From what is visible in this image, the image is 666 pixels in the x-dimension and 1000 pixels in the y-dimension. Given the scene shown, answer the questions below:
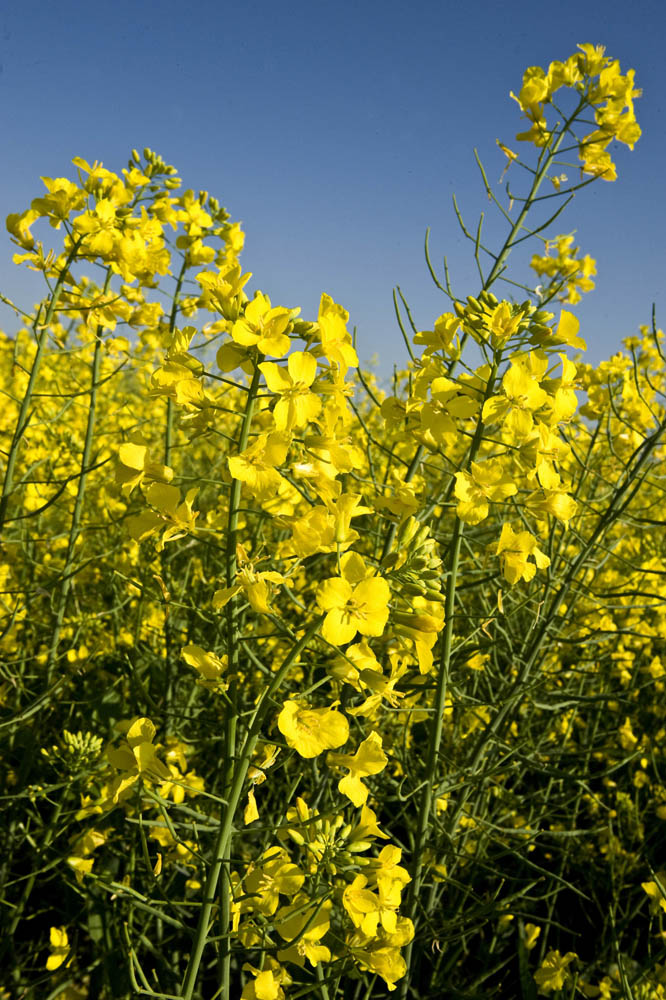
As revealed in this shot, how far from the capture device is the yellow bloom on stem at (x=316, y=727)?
105 centimetres

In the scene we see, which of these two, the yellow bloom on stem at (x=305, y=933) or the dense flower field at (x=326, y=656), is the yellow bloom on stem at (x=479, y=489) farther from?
the yellow bloom on stem at (x=305, y=933)

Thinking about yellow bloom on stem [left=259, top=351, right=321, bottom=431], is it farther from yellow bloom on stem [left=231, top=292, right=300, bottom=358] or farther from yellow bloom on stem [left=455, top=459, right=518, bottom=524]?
yellow bloom on stem [left=455, top=459, right=518, bottom=524]

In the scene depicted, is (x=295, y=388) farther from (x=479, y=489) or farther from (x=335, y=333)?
(x=479, y=489)

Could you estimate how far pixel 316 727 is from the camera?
1.07 metres

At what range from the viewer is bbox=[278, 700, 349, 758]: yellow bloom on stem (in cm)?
105

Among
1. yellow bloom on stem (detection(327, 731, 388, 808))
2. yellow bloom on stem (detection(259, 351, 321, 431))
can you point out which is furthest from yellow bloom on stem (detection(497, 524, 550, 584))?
yellow bloom on stem (detection(259, 351, 321, 431))

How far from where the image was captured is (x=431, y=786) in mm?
1709

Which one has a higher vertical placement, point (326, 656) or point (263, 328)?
point (263, 328)

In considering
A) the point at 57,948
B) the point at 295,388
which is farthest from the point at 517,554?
the point at 57,948

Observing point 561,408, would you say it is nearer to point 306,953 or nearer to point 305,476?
point 305,476

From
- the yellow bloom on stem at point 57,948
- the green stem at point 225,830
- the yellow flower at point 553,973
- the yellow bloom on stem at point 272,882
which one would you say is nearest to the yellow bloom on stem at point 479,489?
the green stem at point 225,830

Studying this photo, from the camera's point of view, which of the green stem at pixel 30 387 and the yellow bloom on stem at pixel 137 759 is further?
the green stem at pixel 30 387

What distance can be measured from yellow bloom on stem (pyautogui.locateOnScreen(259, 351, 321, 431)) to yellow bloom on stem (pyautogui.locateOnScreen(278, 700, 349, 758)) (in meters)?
0.48

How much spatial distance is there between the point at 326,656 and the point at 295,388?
1638 mm
